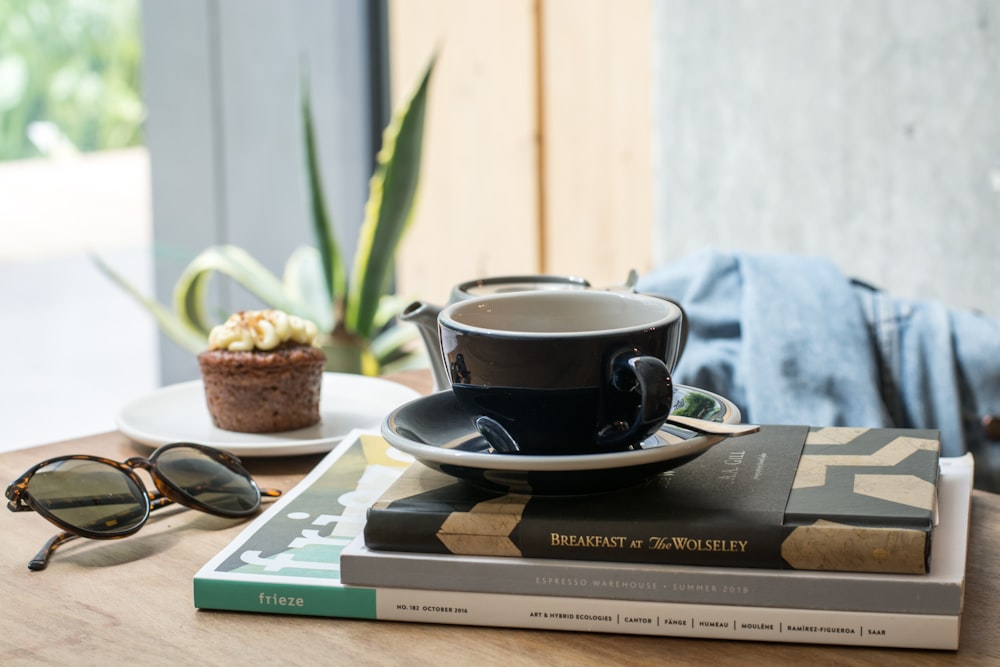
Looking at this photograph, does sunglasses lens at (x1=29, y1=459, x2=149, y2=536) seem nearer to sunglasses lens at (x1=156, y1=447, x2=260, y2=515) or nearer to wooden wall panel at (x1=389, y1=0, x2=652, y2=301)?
sunglasses lens at (x1=156, y1=447, x2=260, y2=515)

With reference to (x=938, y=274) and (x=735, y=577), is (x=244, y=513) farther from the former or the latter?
(x=938, y=274)

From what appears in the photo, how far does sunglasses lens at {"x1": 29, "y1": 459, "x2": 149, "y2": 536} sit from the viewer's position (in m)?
0.67

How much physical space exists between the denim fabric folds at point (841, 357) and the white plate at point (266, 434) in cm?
41

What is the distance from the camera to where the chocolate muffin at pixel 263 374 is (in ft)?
3.04

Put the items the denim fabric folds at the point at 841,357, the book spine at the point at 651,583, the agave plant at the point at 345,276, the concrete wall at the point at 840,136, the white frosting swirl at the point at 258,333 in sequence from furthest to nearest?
the agave plant at the point at 345,276, the concrete wall at the point at 840,136, the denim fabric folds at the point at 841,357, the white frosting swirl at the point at 258,333, the book spine at the point at 651,583

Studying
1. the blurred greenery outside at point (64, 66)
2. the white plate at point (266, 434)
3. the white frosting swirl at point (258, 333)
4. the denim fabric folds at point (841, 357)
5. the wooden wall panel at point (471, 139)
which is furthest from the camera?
the blurred greenery outside at point (64, 66)

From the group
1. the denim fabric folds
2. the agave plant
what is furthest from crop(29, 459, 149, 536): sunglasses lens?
the agave plant

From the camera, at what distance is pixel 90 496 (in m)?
0.69

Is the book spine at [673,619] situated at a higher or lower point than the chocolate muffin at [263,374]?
lower

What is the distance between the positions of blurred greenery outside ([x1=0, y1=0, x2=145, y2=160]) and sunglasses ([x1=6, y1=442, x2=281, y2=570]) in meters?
2.95

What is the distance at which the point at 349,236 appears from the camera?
3.26 m

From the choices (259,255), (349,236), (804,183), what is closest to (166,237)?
(259,255)

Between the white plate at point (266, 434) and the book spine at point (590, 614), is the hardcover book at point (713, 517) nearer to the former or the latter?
the book spine at point (590, 614)

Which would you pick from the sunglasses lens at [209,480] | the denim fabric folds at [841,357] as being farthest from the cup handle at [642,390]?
the denim fabric folds at [841,357]
